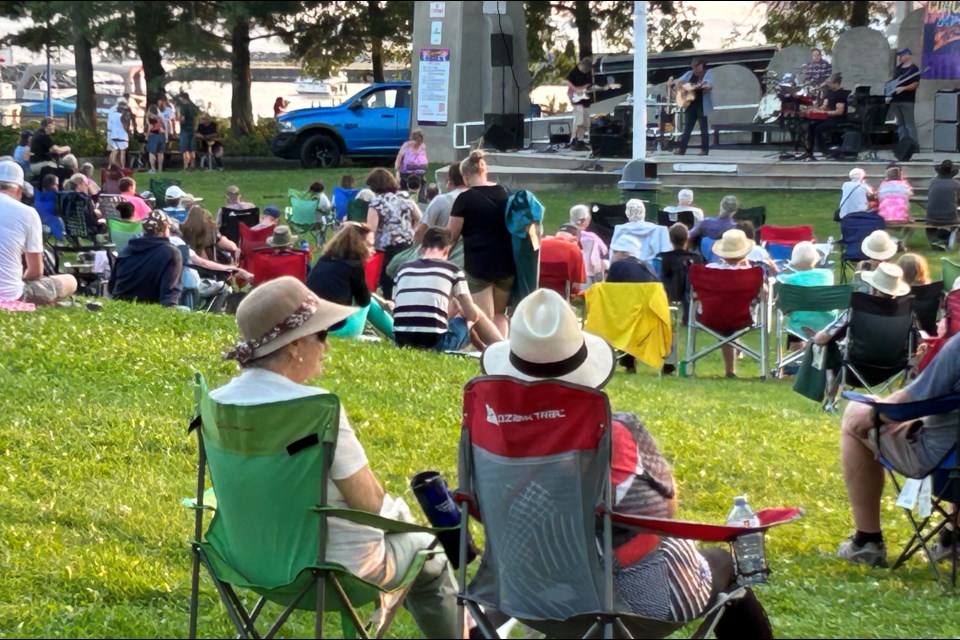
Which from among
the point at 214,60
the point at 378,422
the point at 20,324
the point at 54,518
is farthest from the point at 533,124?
the point at 54,518

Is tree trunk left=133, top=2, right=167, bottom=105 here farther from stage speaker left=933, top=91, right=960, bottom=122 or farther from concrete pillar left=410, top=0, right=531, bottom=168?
stage speaker left=933, top=91, right=960, bottom=122

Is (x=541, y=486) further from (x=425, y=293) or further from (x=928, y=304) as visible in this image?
(x=928, y=304)

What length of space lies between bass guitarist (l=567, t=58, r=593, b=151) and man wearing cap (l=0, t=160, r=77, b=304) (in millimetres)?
15870

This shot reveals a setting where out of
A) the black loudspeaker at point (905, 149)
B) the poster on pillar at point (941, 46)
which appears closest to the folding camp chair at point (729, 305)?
the black loudspeaker at point (905, 149)

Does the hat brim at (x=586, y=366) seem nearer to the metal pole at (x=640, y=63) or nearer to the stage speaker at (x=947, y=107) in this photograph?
the metal pole at (x=640, y=63)

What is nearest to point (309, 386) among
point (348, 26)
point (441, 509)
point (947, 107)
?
point (441, 509)

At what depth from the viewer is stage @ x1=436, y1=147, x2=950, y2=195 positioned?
2175 centimetres

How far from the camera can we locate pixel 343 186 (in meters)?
18.4

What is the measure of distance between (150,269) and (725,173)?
38.9 ft

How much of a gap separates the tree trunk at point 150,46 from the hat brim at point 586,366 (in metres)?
27.8

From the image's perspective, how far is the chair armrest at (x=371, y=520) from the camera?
3.73m

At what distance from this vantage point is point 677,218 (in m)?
16.0

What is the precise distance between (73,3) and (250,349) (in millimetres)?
27173

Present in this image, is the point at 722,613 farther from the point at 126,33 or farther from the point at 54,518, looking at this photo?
the point at 126,33
